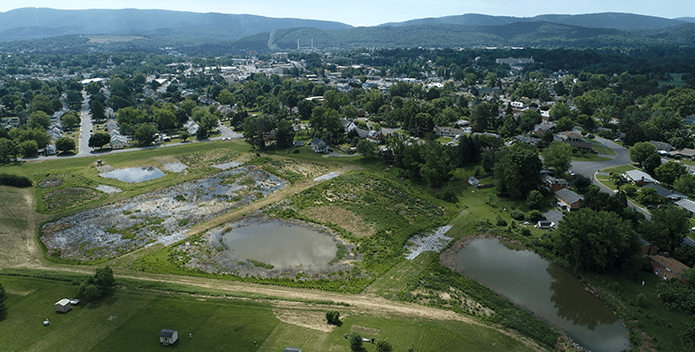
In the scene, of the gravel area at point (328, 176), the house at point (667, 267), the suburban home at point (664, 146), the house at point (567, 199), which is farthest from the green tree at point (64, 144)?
the suburban home at point (664, 146)

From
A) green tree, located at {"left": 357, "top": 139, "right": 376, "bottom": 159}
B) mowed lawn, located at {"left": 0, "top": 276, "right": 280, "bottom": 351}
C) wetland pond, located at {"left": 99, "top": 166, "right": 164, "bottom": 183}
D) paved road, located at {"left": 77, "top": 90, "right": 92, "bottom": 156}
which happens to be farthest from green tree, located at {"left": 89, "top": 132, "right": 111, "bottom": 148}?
green tree, located at {"left": 357, "top": 139, "right": 376, "bottom": 159}

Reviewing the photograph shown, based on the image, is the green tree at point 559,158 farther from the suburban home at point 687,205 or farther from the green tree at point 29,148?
the green tree at point 29,148

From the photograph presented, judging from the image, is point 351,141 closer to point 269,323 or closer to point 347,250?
point 347,250

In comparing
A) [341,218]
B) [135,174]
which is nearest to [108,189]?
[135,174]

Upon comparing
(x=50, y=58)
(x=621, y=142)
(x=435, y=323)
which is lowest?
(x=435, y=323)

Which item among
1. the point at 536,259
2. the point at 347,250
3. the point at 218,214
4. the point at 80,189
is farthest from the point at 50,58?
the point at 536,259
